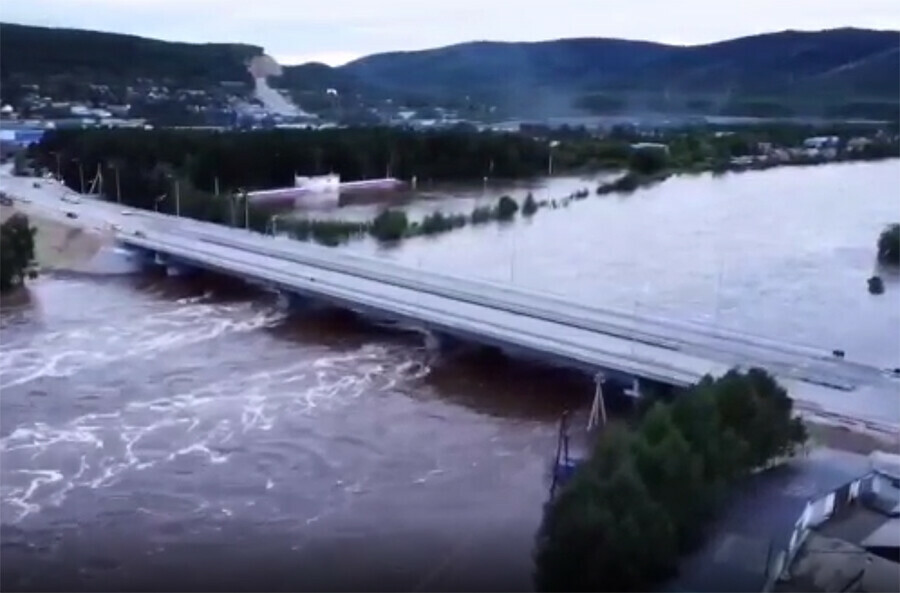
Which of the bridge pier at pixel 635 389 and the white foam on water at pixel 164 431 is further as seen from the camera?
the bridge pier at pixel 635 389

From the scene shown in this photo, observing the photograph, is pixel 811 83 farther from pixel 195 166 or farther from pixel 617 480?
pixel 195 166

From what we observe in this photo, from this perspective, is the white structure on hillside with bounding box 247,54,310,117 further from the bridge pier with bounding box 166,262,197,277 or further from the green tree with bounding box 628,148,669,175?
the green tree with bounding box 628,148,669,175

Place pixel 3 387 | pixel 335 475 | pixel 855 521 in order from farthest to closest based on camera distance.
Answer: pixel 3 387 → pixel 335 475 → pixel 855 521

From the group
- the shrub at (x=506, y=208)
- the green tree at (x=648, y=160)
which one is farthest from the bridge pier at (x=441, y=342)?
the shrub at (x=506, y=208)

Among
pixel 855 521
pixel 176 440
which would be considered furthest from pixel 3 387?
pixel 855 521

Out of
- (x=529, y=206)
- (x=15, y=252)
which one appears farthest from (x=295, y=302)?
(x=529, y=206)

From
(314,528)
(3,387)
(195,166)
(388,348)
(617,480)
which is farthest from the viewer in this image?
(195,166)

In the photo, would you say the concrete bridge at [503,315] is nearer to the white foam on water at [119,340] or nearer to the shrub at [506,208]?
the white foam on water at [119,340]

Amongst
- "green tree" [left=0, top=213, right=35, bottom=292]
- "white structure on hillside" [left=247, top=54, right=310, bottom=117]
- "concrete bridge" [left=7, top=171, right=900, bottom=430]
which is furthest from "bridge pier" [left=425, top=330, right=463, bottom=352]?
"green tree" [left=0, top=213, right=35, bottom=292]
